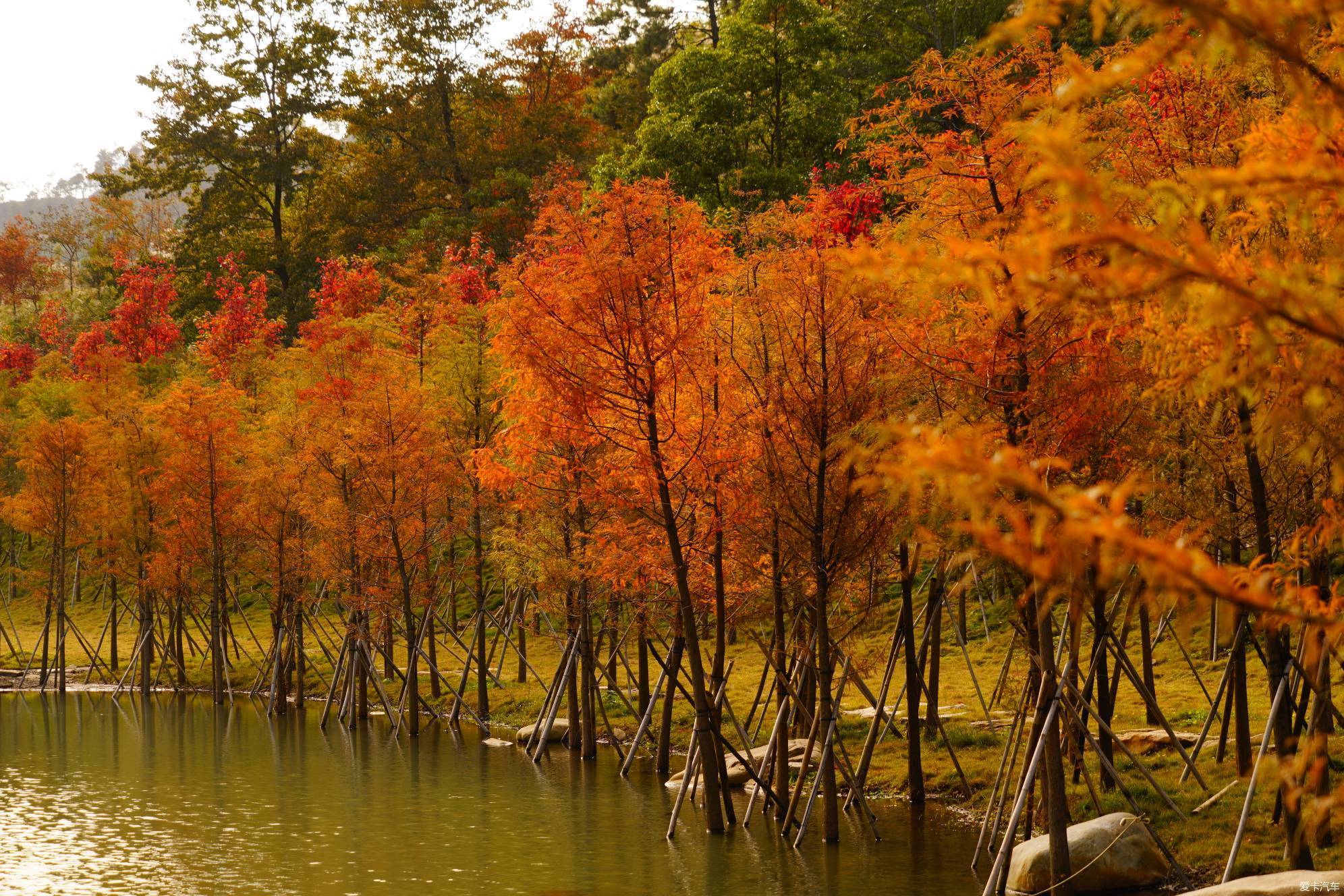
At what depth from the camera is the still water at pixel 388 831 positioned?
13844mm

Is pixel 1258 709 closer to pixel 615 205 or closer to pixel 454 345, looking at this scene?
pixel 615 205

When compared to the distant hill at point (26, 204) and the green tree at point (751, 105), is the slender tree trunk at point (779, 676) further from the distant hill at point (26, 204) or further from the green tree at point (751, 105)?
the distant hill at point (26, 204)

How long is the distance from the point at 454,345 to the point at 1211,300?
23.9m

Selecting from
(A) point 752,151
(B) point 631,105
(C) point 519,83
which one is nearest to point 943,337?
(A) point 752,151

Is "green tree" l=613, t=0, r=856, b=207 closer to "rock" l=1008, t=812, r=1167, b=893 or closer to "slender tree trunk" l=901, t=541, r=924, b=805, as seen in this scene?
"slender tree trunk" l=901, t=541, r=924, b=805

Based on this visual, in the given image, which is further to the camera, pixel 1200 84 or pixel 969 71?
pixel 969 71

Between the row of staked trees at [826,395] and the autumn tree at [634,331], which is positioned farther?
the autumn tree at [634,331]

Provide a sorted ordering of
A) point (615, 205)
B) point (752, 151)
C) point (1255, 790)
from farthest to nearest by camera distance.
→ 1. point (752, 151)
2. point (615, 205)
3. point (1255, 790)

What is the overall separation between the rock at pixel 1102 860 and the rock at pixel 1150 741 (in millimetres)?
4028

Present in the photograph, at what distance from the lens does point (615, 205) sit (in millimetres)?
14812

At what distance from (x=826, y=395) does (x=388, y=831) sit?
333 inches

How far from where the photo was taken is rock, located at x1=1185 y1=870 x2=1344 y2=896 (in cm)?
883

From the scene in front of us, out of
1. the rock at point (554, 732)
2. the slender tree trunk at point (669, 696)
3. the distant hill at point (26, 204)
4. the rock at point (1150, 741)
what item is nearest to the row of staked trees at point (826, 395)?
the slender tree trunk at point (669, 696)

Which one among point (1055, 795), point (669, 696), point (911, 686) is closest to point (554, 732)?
point (669, 696)
